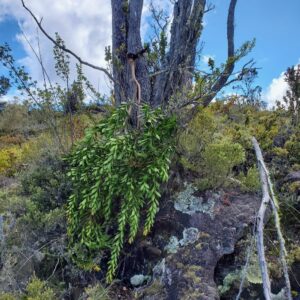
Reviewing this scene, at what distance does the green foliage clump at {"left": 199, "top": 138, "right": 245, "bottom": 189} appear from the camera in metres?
2.99

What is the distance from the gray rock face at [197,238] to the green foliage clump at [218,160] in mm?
128

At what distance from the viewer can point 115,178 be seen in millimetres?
2602

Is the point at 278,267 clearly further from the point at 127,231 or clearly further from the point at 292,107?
the point at 292,107

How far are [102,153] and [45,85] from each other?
1.91 meters

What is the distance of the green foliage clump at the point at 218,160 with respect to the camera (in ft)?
9.82

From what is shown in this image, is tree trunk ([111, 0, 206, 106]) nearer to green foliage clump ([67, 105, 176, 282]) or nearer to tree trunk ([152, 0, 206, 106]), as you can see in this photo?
tree trunk ([152, 0, 206, 106])

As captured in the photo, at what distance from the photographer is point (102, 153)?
109 inches

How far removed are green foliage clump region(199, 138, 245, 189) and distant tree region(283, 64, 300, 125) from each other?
3333mm

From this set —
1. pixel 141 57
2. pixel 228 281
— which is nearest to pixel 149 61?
pixel 141 57

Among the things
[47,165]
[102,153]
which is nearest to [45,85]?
[47,165]

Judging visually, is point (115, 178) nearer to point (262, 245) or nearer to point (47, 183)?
point (47, 183)

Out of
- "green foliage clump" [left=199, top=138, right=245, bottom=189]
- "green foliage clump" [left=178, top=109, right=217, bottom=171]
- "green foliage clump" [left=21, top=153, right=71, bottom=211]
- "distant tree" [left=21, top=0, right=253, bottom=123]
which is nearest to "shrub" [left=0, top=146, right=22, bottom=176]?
"green foliage clump" [left=21, top=153, right=71, bottom=211]

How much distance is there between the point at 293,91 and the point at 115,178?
5256mm

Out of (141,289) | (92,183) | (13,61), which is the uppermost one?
(13,61)
